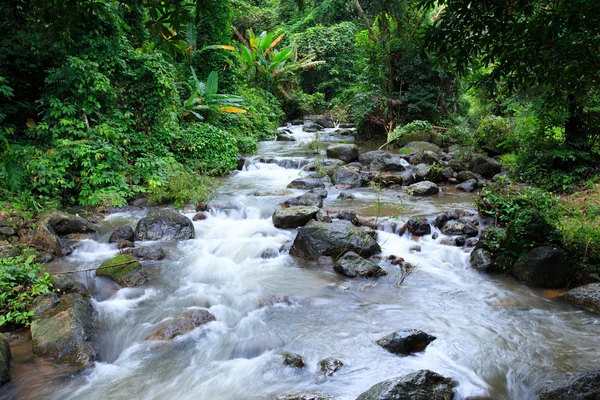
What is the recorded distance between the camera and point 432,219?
8.51 metres

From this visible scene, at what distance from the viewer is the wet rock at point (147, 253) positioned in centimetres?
699

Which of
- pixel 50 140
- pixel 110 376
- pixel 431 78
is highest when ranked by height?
pixel 431 78

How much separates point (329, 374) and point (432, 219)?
5.24 m

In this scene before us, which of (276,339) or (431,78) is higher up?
(431,78)

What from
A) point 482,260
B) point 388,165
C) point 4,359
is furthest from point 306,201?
point 4,359

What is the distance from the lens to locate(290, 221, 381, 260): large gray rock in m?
7.04

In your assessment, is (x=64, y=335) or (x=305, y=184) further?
(x=305, y=184)

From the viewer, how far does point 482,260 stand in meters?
6.62

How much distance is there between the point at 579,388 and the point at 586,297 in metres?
2.60

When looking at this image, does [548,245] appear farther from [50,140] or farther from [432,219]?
[50,140]

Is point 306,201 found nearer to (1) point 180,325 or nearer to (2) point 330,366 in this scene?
(1) point 180,325

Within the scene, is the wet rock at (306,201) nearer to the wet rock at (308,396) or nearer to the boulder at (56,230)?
the boulder at (56,230)

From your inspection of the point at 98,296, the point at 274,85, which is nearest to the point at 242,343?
the point at 98,296

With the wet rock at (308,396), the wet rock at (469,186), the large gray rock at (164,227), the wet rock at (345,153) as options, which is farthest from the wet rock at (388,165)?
the wet rock at (308,396)
